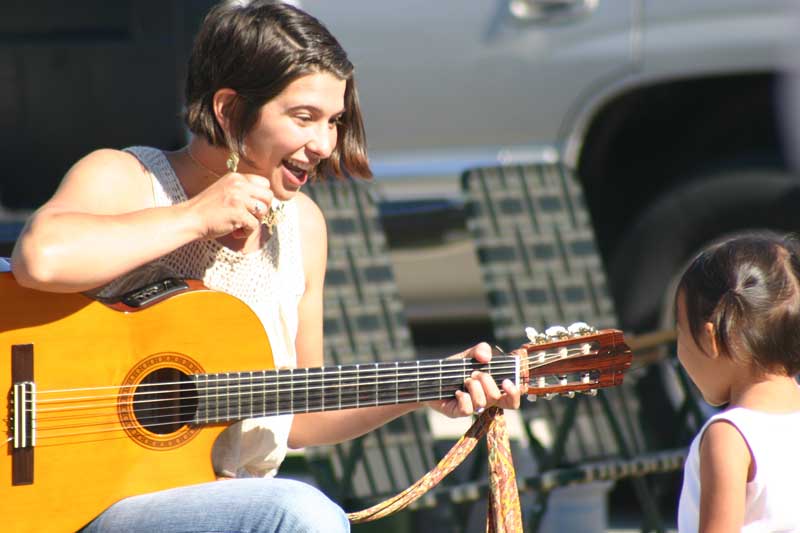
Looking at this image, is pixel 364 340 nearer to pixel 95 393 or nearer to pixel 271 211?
pixel 271 211

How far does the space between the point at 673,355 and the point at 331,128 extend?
1922 millimetres

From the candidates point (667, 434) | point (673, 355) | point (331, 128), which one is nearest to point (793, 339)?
point (331, 128)

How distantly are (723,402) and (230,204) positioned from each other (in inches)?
37.8

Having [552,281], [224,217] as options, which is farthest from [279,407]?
[552,281]

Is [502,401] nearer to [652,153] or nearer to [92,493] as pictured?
[92,493]

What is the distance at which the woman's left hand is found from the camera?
101 inches

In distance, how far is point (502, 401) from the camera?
258cm

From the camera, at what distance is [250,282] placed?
2.60 m

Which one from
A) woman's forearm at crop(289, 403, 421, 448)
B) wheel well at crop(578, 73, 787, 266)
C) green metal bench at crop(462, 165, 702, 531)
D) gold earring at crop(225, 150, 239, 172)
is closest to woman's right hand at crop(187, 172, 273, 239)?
gold earring at crop(225, 150, 239, 172)

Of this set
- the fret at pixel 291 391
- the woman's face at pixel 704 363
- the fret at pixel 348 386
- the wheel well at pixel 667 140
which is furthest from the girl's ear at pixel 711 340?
the wheel well at pixel 667 140

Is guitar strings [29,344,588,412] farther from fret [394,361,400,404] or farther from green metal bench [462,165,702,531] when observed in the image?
green metal bench [462,165,702,531]

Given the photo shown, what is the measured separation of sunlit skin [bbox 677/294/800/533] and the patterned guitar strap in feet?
1.17

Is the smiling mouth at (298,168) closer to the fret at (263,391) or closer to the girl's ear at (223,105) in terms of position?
the girl's ear at (223,105)

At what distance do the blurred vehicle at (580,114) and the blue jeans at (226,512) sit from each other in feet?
8.10
